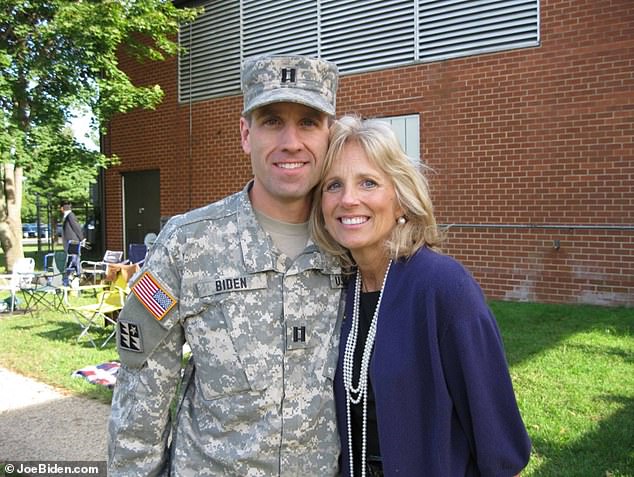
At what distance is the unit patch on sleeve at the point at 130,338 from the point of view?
6.02 ft

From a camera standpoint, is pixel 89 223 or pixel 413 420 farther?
pixel 89 223

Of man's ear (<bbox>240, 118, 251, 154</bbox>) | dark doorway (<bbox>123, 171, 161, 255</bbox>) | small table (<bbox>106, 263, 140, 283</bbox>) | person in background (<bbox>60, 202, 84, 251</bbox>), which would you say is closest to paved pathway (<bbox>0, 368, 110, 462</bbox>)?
small table (<bbox>106, 263, 140, 283</bbox>)

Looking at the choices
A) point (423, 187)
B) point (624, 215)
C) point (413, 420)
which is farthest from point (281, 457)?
point (624, 215)

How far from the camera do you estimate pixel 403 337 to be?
1.72 meters

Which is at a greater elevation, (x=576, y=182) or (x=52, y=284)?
(x=576, y=182)

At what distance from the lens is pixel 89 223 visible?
16.1 m

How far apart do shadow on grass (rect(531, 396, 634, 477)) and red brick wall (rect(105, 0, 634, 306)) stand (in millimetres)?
3924

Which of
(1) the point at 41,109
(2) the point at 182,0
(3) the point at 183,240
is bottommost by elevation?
(3) the point at 183,240

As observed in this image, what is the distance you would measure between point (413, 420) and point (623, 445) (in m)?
2.60

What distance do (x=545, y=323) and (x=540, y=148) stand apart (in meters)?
2.39

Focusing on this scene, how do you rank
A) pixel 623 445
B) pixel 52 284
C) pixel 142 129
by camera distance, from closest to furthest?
pixel 623 445, pixel 52 284, pixel 142 129

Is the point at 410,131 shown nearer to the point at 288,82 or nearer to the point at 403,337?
the point at 288,82

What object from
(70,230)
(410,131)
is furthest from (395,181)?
(70,230)

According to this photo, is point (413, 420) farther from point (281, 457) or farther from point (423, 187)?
point (423, 187)
